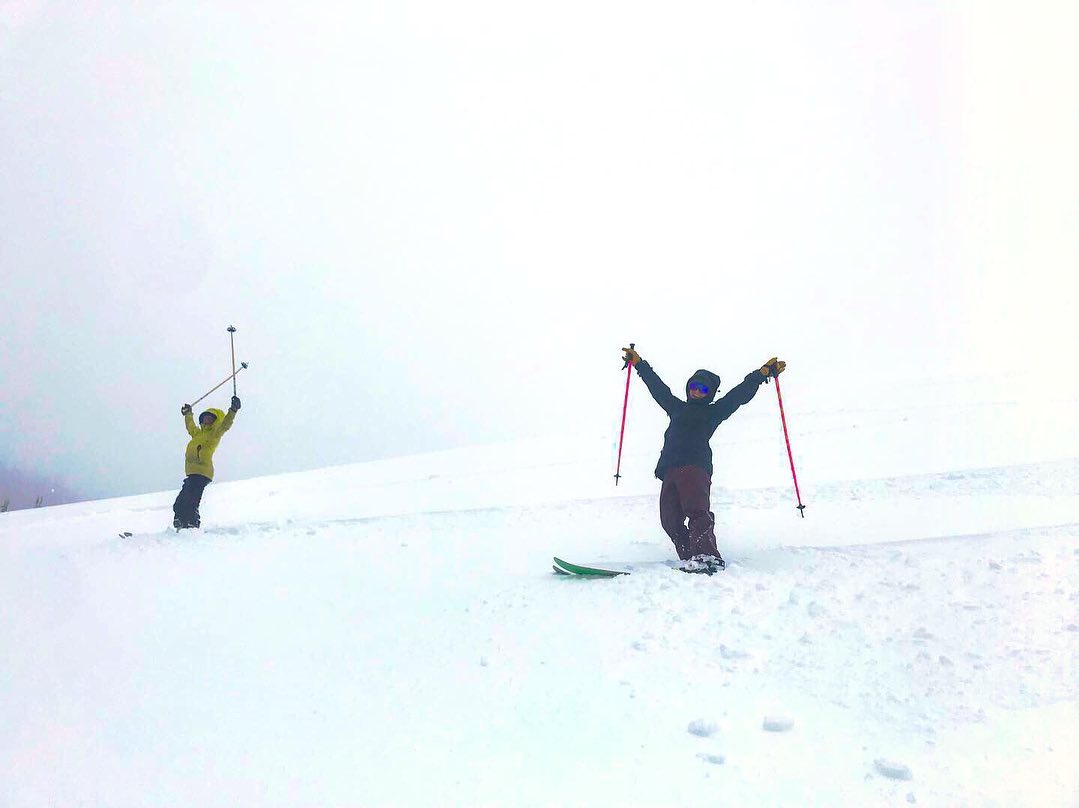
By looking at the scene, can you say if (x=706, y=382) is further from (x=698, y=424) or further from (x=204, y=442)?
(x=204, y=442)

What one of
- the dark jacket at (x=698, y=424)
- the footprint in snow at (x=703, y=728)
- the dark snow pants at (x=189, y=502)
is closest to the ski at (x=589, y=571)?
the dark jacket at (x=698, y=424)

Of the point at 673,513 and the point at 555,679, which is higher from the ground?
the point at 673,513

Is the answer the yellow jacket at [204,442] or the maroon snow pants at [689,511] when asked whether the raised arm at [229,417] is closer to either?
the yellow jacket at [204,442]

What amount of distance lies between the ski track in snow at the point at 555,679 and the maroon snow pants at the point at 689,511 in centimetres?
44

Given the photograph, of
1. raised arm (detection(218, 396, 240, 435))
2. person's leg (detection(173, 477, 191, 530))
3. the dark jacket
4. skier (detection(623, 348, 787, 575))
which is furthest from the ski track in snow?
raised arm (detection(218, 396, 240, 435))

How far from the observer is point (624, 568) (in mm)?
6543

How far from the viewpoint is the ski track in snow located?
3314mm

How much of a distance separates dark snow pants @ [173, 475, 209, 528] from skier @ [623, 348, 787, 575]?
22.8 ft

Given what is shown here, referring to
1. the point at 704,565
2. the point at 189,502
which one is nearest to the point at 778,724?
the point at 704,565

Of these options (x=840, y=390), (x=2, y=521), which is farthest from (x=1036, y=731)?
(x=840, y=390)

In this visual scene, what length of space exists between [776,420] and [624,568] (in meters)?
18.9

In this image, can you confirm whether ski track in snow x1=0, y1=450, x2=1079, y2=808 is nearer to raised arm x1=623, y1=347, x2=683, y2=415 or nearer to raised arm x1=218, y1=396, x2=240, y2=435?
raised arm x1=623, y1=347, x2=683, y2=415

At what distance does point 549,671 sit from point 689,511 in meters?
2.73

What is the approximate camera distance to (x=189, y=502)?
33.8ft
